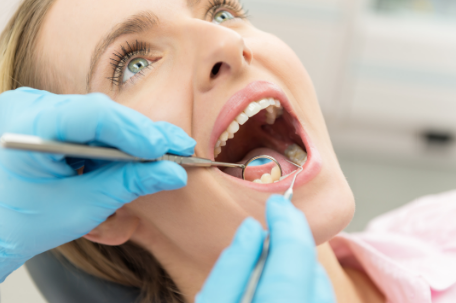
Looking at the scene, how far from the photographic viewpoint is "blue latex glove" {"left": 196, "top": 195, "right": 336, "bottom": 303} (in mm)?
613

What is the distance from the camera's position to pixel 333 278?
1.06 m

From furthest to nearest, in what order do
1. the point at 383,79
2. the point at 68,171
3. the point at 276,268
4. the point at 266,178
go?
the point at 383,79 → the point at 266,178 → the point at 68,171 → the point at 276,268

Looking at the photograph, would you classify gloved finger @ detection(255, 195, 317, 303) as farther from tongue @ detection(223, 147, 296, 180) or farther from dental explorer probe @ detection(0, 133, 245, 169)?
tongue @ detection(223, 147, 296, 180)

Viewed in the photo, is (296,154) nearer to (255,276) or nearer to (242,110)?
(242,110)

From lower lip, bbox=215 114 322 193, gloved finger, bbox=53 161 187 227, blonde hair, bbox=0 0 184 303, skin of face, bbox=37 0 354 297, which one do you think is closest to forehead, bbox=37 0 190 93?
skin of face, bbox=37 0 354 297

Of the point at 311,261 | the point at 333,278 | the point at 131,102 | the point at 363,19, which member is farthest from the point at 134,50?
the point at 363,19

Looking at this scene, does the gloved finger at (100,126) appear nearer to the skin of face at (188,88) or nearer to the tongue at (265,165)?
the skin of face at (188,88)

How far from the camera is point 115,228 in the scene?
97 cm

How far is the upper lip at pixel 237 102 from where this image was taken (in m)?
0.87

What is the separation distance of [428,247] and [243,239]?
0.90 metres

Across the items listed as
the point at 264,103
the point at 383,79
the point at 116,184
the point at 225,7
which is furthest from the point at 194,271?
the point at 383,79

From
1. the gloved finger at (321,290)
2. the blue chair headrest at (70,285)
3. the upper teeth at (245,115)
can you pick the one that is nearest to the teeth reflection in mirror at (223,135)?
the upper teeth at (245,115)

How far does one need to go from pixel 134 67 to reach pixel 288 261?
1.79 feet

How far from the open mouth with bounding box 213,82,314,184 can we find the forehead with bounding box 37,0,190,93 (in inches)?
9.9
